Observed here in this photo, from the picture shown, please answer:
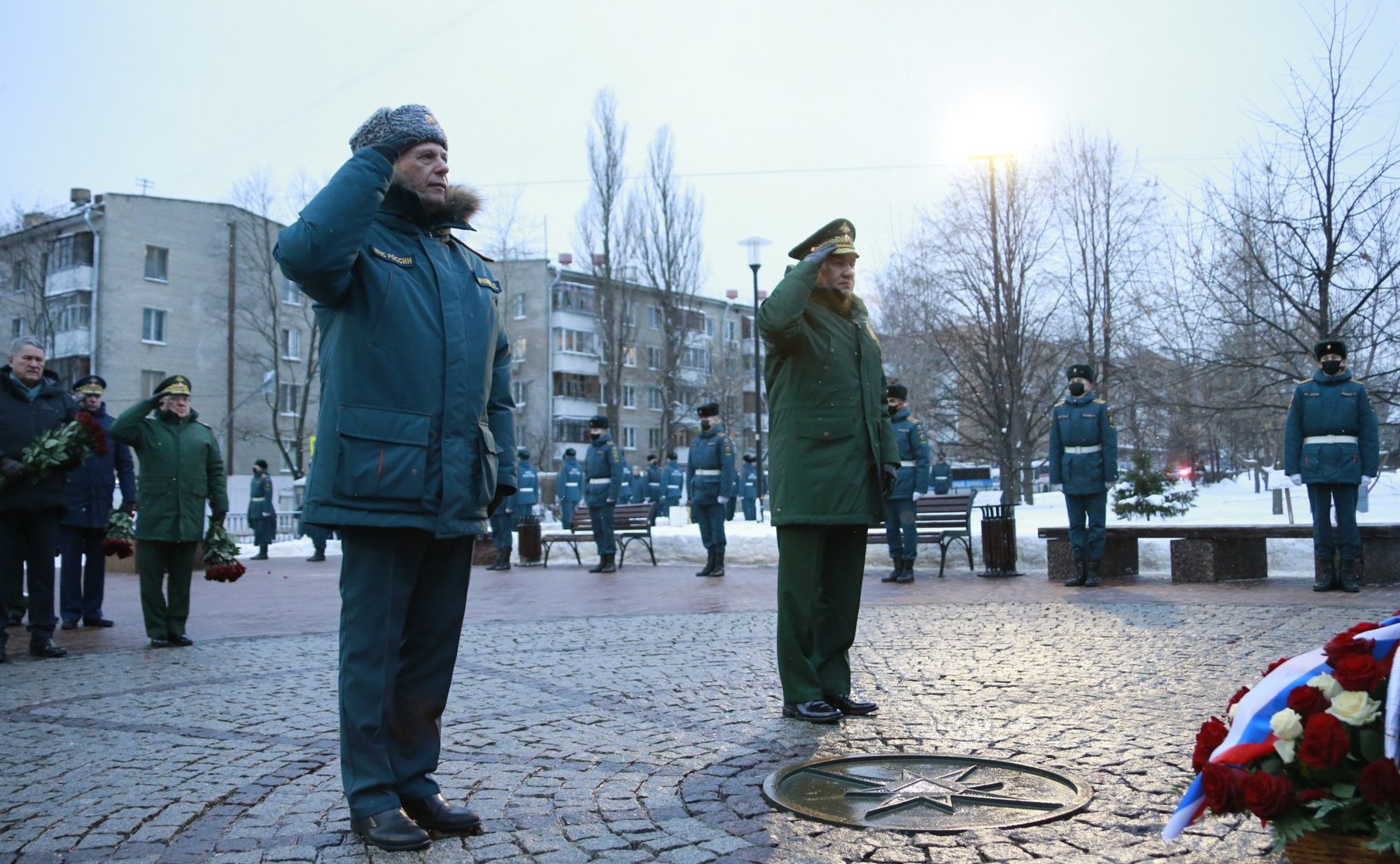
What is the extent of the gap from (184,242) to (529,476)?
101ft

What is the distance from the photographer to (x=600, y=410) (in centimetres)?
6112

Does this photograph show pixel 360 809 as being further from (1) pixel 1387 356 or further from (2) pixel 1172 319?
(2) pixel 1172 319

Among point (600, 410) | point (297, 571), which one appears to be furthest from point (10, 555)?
point (600, 410)

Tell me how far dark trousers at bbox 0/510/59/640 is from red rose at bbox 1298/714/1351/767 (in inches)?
323

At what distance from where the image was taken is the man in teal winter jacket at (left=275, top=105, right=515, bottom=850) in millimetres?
3387

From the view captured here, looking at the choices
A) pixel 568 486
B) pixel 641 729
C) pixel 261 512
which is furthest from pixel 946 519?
pixel 261 512

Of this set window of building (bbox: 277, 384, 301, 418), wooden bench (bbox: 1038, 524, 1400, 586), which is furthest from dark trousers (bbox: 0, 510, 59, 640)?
window of building (bbox: 277, 384, 301, 418)

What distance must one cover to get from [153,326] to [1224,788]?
52679 millimetres

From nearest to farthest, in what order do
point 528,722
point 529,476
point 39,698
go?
point 528,722
point 39,698
point 529,476

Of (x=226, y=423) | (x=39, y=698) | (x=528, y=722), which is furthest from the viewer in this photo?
(x=226, y=423)

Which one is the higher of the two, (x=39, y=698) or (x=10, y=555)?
(x=10, y=555)

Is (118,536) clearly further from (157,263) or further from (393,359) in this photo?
(157,263)

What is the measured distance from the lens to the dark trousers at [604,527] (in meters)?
17.0

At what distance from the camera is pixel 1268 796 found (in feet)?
8.77
